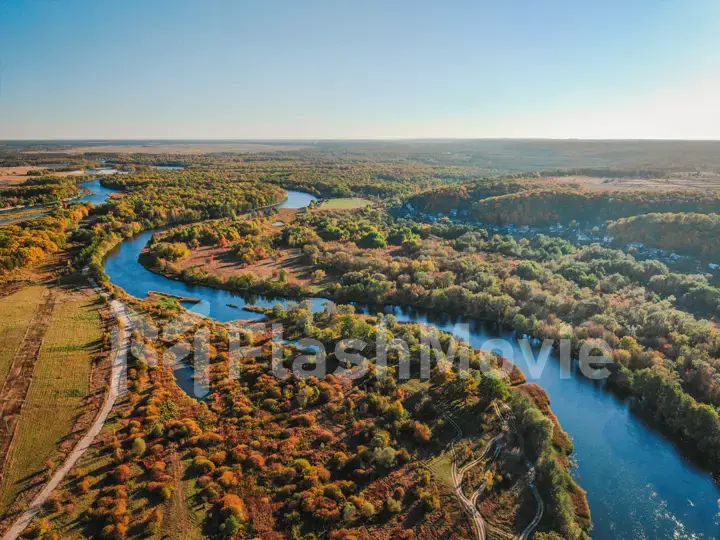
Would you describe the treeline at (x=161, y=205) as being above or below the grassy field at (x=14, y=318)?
above

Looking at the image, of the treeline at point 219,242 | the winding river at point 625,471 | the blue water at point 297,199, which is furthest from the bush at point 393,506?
the blue water at point 297,199

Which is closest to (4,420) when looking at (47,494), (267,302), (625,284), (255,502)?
(47,494)

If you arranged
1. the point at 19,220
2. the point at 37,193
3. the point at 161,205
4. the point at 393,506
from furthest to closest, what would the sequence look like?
the point at 37,193 < the point at 161,205 < the point at 19,220 < the point at 393,506

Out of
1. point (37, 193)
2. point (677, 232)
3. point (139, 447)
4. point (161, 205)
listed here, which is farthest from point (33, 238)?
point (677, 232)

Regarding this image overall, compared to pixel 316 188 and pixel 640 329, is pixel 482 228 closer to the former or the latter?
pixel 640 329

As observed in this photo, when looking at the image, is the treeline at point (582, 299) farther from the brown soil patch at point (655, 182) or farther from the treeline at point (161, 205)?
the treeline at point (161, 205)

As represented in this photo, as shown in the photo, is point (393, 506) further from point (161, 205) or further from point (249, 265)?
point (161, 205)
